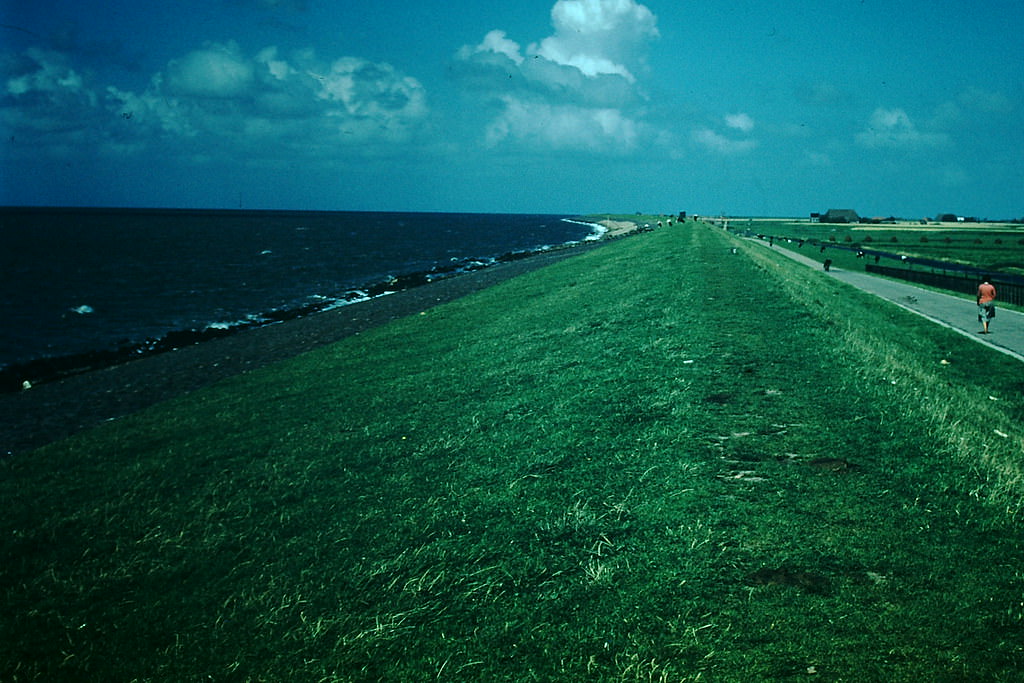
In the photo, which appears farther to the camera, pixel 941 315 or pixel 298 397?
pixel 941 315

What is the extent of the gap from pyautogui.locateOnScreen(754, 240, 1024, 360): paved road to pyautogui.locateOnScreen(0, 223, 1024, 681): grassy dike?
9.46 m

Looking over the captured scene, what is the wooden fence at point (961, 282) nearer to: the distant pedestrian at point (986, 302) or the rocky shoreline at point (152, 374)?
the distant pedestrian at point (986, 302)

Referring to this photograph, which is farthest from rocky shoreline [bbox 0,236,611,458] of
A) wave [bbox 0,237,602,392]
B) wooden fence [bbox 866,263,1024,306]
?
wooden fence [bbox 866,263,1024,306]

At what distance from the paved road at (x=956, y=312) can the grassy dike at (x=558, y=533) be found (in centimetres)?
946

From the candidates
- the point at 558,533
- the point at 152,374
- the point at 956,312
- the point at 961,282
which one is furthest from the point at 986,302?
the point at 152,374

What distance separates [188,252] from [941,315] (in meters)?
93.3

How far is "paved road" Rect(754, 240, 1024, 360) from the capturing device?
71.6ft

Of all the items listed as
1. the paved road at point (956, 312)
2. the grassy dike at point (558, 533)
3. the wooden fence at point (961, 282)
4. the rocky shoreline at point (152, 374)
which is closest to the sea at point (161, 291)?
the rocky shoreline at point (152, 374)

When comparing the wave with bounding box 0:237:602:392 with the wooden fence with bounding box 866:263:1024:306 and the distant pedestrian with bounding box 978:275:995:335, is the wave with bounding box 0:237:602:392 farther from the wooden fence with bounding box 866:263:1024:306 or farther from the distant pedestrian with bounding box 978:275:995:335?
the wooden fence with bounding box 866:263:1024:306

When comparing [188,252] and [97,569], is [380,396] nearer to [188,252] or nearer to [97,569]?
[97,569]

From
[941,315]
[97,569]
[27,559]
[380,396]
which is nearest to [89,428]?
[380,396]

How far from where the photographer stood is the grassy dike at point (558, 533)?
532cm

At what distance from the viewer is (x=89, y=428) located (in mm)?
16375

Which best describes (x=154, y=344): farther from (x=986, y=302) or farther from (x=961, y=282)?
(x=961, y=282)
